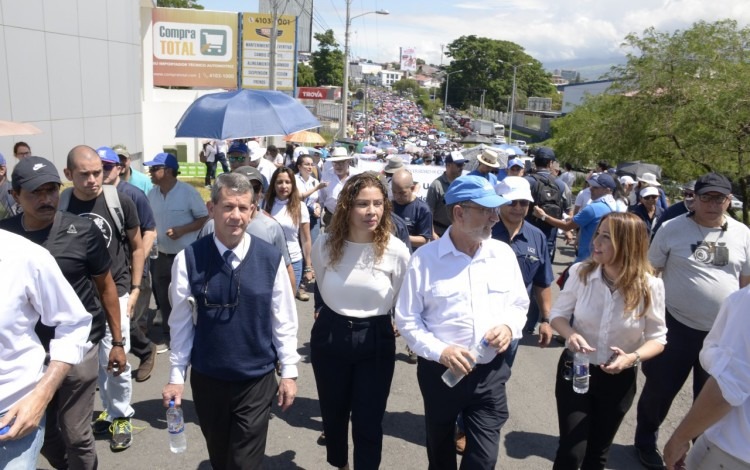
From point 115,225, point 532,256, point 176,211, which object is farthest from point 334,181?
point 532,256

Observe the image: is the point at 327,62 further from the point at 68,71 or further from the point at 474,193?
the point at 474,193

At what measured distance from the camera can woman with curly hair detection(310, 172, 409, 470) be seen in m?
3.45

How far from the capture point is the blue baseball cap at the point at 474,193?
305 cm

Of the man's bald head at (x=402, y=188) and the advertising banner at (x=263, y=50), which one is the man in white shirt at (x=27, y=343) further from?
the advertising banner at (x=263, y=50)

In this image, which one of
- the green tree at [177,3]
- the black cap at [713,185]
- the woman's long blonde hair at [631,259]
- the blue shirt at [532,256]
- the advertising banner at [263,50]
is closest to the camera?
the woman's long blonde hair at [631,259]

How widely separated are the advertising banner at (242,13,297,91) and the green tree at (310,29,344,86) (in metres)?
55.9

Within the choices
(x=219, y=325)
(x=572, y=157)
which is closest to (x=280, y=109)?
(x=219, y=325)

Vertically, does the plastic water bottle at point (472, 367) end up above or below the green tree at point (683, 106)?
below

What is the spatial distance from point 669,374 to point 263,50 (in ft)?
Result: 88.4

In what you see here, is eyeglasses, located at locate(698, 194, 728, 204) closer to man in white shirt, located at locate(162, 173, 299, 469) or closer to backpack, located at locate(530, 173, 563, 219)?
backpack, located at locate(530, 173, 563, 219)

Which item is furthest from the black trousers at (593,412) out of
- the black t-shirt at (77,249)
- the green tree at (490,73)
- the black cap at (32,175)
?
the green tree at (490,73)

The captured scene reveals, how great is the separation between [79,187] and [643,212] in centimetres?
582

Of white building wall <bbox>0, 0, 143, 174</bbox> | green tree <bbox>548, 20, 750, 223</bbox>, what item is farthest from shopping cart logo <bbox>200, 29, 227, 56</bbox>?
green tree <bbox>548, 20, 750, 223</bbox>

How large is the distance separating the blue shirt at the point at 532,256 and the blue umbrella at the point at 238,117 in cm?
308
